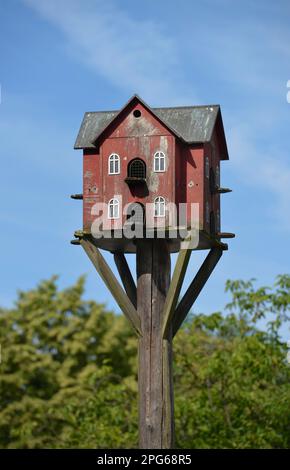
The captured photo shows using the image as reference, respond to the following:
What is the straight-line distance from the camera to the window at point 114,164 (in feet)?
31.2

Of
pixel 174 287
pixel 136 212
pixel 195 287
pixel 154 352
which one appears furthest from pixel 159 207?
pixel 154 352

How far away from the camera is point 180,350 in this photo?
1528 centimetres

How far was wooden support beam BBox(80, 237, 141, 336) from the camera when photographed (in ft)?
30.8

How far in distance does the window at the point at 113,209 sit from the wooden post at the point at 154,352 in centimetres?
37

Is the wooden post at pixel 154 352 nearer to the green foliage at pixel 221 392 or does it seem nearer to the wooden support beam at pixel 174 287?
the wooden support beam at pixel 174 287

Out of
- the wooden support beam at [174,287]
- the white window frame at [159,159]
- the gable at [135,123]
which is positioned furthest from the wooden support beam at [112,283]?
the gable at [135,123]

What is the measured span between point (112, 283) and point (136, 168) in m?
1.16

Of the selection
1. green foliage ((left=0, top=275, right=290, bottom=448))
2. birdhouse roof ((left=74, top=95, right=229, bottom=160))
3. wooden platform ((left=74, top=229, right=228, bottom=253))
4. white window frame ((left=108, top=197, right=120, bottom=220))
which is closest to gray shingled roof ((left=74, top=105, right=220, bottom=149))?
birdhouse roof ((left=74, top=95, right=229, bottom=160))

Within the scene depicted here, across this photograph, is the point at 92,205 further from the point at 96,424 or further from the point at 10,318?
the point at 10,318

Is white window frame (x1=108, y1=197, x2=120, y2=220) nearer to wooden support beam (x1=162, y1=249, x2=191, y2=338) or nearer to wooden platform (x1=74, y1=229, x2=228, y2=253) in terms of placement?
wooden platform (x1=74, y1=229, x2=228, y2=253)

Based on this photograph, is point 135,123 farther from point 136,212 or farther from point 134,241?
point 134,241

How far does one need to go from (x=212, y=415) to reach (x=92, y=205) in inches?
220
